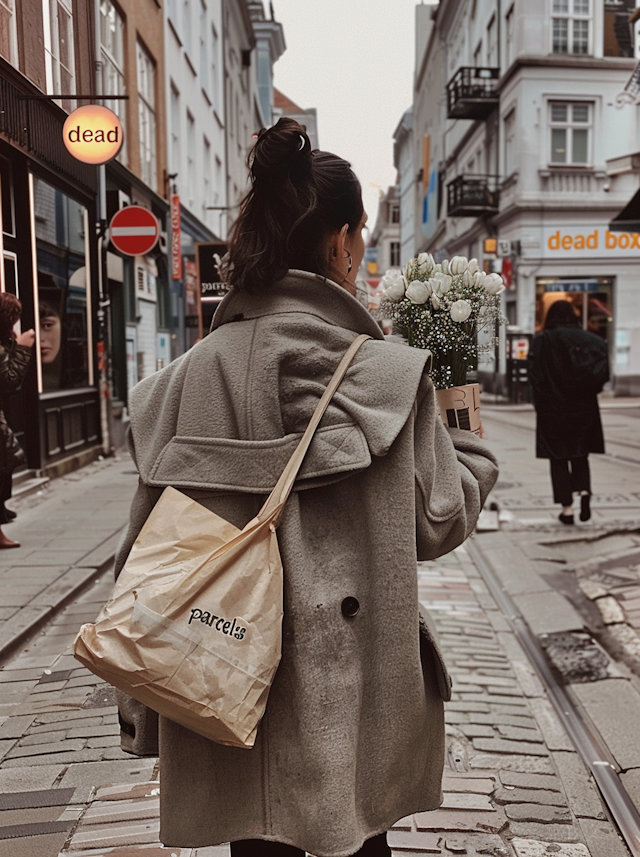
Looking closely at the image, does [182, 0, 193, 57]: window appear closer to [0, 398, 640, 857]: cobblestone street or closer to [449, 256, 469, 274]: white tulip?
[0, 398, 640, 857]: cobblestone street

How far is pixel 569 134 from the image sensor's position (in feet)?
88.6

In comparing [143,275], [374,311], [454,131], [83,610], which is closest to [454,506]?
[374,311]

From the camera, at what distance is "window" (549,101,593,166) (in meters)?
26.9

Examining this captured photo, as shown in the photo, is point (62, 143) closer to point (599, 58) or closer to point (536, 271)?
point (536, 271)

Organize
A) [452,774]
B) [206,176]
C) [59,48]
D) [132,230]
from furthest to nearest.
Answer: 1. [206,176]
2. [132,230]
3. [59,48]
4. [452,774]

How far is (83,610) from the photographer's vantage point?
5293 millimetres

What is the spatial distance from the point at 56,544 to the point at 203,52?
20.0 metres

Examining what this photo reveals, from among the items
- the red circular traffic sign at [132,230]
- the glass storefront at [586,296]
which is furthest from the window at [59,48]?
the glass storefront at [586,296]

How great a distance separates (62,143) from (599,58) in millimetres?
22310

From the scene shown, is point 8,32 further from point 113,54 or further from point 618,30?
point 618,30

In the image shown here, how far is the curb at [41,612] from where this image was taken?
4563 mm

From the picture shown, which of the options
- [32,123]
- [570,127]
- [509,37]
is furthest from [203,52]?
[32,123]

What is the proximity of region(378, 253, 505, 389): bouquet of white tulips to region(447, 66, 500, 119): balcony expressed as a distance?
29655 millimetres

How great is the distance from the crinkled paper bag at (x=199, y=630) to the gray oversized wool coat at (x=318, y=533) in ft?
0.30
